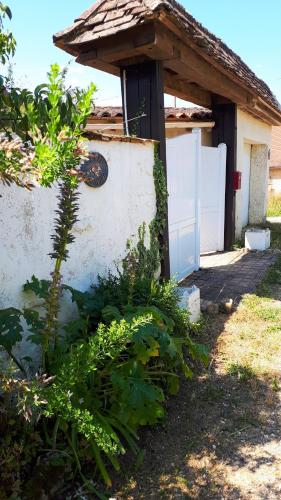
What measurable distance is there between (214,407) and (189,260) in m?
3.48

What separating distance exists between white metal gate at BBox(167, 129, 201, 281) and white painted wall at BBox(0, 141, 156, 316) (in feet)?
2.98

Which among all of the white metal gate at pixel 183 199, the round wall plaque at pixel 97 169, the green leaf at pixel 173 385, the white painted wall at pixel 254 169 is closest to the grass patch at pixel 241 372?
the green leaf at pixel 173 385

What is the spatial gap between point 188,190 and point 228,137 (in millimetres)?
2521

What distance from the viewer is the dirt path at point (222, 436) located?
91.2 inches

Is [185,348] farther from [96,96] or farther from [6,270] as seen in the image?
[96,96]

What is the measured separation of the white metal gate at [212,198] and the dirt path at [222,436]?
399 centimetres

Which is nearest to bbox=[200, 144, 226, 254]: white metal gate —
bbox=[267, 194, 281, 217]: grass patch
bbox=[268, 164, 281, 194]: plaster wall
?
bbox=[267, 194, 281, 217]: grass patch

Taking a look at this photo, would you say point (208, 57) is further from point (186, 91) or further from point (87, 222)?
point (87, 222)

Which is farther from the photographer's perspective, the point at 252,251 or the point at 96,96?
the point at 252,251

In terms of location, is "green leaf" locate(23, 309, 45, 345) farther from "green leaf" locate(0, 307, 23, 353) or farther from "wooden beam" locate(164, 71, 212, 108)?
"wooden beam" locate(164, 71, 212, 108)

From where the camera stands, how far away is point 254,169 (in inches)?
424

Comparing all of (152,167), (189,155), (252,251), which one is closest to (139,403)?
(152,167)

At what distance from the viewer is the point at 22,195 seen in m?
2.91

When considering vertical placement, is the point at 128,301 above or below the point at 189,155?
below
